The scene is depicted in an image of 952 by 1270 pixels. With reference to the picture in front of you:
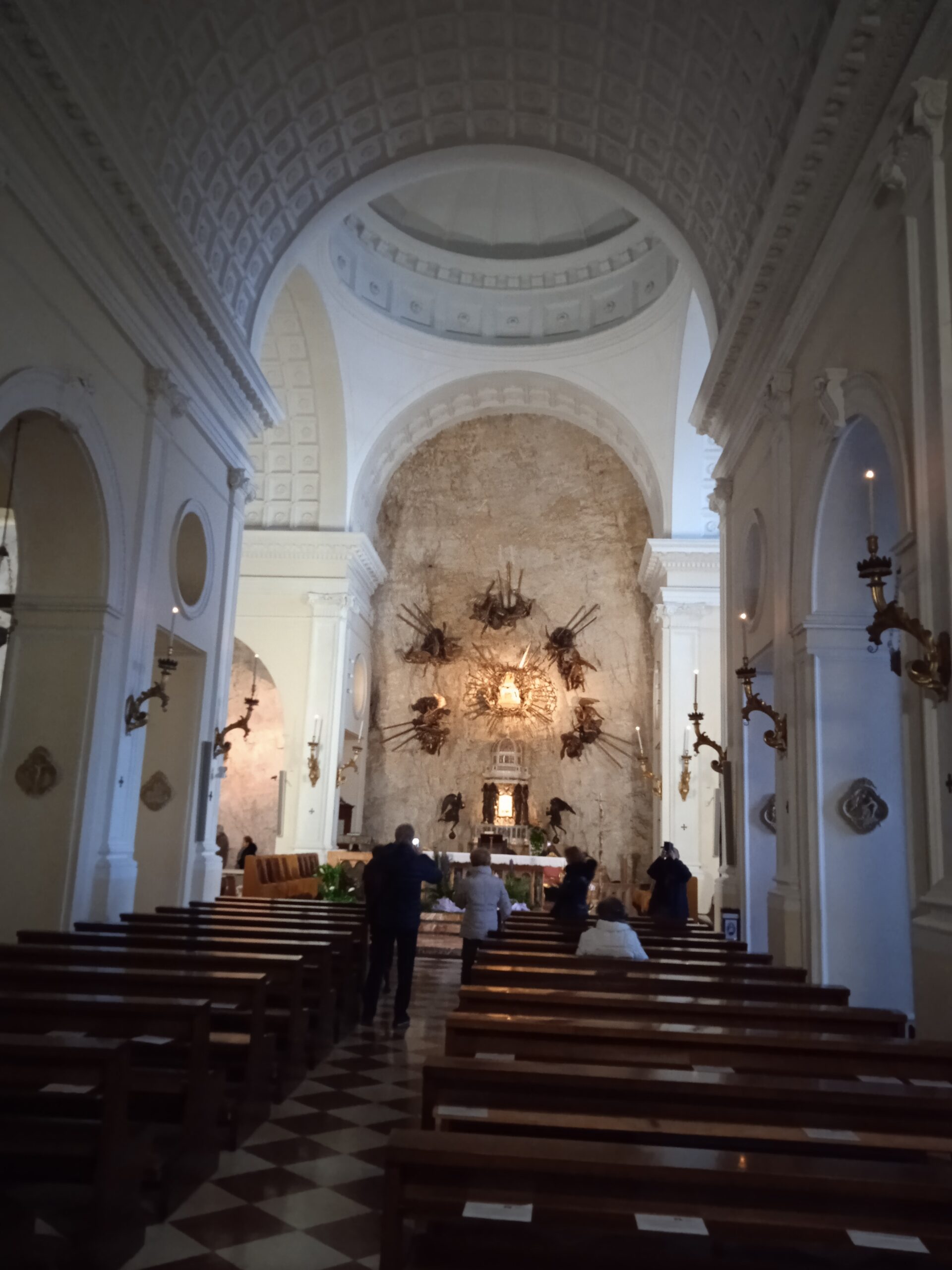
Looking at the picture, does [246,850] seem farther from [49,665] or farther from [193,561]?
[49,665]

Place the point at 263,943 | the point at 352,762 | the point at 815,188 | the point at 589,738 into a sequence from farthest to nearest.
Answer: the point at 589,738, the point at 352,762, the point at 815,188, the point at 263,943

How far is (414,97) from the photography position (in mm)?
10859

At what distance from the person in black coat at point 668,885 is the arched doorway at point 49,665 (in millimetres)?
6076

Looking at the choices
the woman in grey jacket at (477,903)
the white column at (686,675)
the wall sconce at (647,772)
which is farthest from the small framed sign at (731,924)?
the wall sconce at (647,772)

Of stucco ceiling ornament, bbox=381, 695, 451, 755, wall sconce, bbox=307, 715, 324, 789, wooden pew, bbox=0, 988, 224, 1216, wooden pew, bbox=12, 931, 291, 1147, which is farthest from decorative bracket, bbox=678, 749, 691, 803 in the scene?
wooden pew, bbox=0, 988, 224, 1216

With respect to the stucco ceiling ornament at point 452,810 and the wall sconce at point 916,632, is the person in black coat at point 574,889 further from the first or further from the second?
the stucco ceiling ornament at point 452,810

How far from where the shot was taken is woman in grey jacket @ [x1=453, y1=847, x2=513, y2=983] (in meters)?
8.71

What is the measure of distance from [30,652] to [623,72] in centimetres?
797

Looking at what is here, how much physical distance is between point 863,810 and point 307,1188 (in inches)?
200

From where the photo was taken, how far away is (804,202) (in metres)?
7.84

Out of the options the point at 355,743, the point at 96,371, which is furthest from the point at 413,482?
the point at 96,371

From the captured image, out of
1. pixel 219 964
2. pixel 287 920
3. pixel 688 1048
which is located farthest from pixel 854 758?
pixel 219 964

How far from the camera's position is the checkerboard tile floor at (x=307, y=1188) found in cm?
363

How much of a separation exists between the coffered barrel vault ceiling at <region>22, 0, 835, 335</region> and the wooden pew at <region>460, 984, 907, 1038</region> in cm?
662
